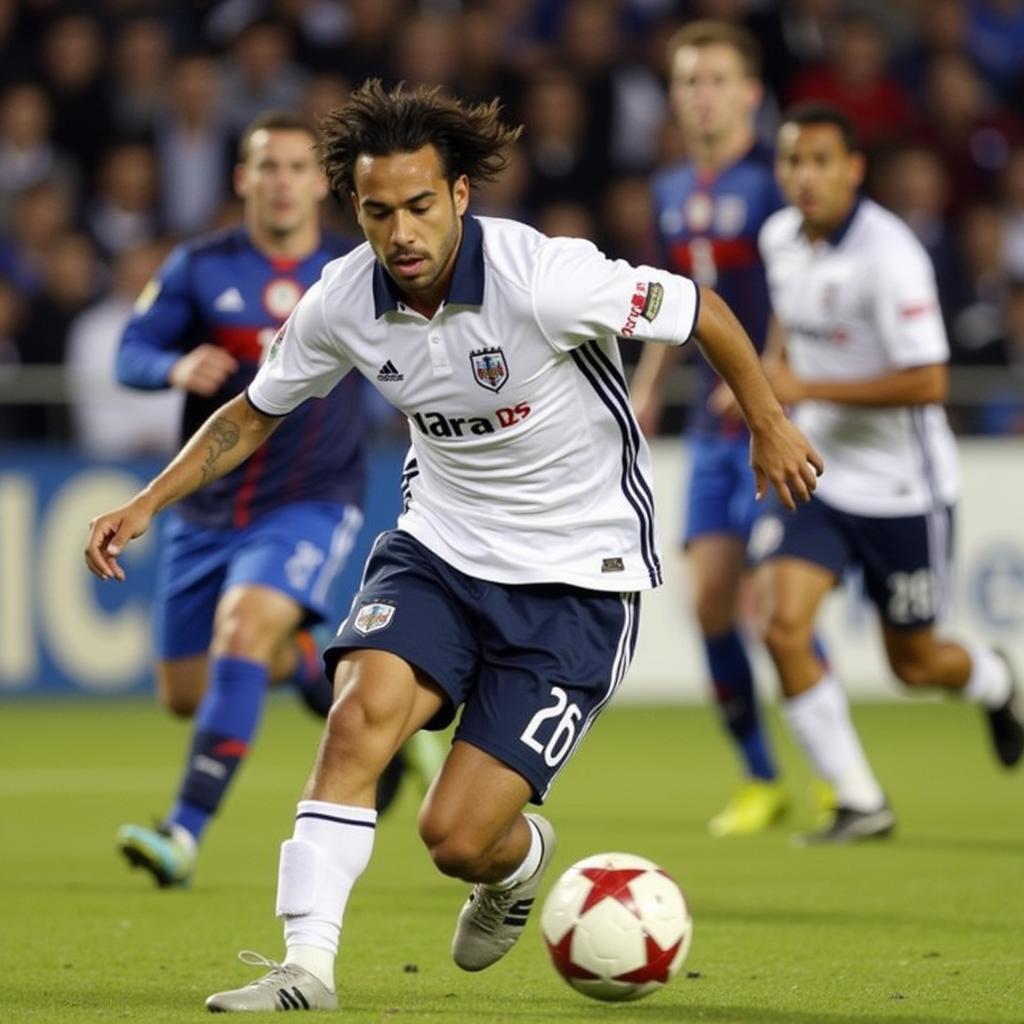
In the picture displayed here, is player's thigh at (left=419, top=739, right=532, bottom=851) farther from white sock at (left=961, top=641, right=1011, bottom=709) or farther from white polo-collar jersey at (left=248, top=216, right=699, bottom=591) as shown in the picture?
white sock at (left=961, top=641, right=1011, bottom=709)

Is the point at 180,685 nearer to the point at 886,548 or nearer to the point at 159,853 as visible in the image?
the point at 159,853

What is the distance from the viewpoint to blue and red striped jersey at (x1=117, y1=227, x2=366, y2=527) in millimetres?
7973

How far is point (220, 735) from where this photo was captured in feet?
24.4

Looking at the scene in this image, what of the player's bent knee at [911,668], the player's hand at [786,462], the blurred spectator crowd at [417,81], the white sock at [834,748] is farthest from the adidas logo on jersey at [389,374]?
the blurred spectator crowd at [417,81]

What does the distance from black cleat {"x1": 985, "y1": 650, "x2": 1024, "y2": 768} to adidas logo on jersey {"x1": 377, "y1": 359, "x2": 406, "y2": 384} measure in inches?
176

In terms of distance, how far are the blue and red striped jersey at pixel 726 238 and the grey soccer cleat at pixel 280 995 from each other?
15.1 ft

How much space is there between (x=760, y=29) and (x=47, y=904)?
1083cm

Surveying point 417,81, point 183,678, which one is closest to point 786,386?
point 183,678

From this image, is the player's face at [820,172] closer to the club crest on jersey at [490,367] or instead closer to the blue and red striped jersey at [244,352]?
the blue and red striped jersey at [244,352]

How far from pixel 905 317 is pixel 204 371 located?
2.49 metres

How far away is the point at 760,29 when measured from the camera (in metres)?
16.3

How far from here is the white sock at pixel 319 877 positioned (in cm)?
497

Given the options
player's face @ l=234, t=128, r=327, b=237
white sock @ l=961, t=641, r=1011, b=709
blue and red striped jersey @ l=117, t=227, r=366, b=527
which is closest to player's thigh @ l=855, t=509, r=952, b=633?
white sock @ l=961, t=641, r=1011, b=709

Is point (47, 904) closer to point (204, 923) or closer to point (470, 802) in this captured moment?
point (204, 923)
